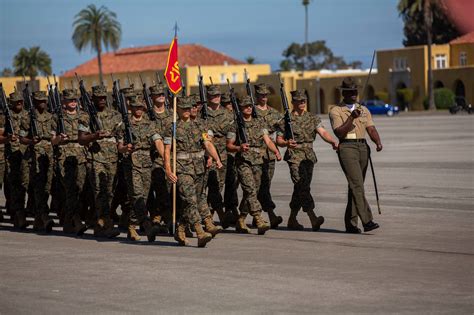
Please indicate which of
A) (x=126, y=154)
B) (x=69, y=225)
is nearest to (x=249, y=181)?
(x=126, y=154)

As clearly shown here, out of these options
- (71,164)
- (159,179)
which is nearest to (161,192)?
(159,179)

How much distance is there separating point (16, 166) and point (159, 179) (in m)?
3.60

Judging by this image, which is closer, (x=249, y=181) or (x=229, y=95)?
(x=249, y=181)

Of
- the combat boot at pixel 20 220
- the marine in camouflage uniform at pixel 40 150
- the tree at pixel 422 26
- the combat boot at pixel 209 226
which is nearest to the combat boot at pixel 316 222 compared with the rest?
the combat boot at pixel 209 226

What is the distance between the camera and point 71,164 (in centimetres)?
1623

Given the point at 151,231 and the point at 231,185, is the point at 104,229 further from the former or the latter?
the point at 231,185

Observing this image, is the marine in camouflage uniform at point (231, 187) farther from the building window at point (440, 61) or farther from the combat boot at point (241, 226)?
the building window at point (440, 61)

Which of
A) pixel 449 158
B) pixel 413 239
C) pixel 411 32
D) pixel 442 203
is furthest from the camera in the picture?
pixel 411 32

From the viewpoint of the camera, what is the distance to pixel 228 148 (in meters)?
15.2

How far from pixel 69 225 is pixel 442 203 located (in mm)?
5839

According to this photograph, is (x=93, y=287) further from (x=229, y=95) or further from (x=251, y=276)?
(x=229, y=95)

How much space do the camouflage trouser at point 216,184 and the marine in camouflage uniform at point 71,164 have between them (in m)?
1.73

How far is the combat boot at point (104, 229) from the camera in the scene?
1512cm

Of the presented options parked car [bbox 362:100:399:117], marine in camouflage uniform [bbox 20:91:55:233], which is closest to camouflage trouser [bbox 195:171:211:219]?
marine in camouflage uniform [bbox 20:91:55:233]
